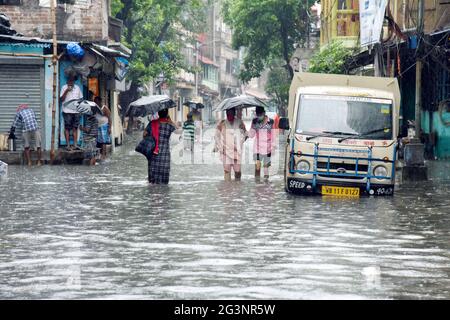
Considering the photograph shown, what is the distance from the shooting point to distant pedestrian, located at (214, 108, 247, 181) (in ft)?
74.7

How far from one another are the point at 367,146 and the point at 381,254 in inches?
300

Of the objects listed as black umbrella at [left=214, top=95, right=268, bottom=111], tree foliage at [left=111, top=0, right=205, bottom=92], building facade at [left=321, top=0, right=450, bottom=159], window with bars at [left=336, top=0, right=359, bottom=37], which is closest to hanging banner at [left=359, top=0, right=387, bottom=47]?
building facade at [left=321, top=0, right=450, bottom=159]

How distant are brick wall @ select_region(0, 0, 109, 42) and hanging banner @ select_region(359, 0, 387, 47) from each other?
35.9 ft

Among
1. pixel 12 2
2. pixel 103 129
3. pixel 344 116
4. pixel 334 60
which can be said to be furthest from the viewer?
pixel 334 60

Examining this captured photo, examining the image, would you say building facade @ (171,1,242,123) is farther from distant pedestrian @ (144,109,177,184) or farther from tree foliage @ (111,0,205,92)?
distant pedestrian @ (144,109,177,184)

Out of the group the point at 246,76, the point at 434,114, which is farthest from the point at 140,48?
the point at 434,114

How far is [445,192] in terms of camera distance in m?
20.4

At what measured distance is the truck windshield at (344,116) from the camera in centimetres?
1905

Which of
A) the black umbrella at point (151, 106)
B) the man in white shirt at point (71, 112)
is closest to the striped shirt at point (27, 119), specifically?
the man in white shirt at point (71, 112)

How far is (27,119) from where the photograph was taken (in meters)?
28.1

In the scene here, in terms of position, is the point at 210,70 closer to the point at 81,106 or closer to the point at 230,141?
the point at 81,106

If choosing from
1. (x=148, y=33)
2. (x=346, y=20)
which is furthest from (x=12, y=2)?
(x=148, y=33)

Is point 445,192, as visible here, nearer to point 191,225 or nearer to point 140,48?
point 191,225

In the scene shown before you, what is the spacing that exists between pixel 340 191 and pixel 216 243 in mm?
7030
